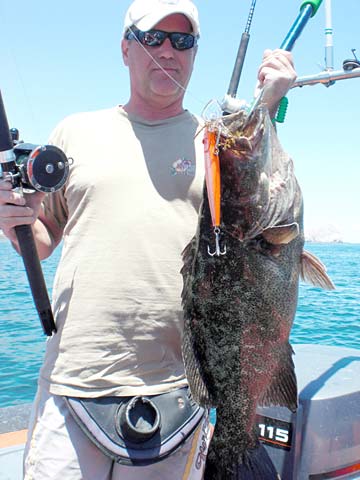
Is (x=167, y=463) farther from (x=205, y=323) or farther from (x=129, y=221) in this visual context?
(x=129, y=221)

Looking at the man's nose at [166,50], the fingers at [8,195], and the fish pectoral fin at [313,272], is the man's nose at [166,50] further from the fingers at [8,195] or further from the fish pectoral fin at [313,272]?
the fish pectoral fin at [313,272]

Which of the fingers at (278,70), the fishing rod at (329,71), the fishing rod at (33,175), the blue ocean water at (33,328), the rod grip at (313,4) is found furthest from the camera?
the blue ocean water at (33,328)

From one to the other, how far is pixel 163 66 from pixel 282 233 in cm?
110

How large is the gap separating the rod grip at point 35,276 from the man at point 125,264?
0.05 m

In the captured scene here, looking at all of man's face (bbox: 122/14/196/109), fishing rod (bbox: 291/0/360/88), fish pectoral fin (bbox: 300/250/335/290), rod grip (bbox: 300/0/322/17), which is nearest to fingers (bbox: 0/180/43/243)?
man's face (bbox: 122/14/196/109)

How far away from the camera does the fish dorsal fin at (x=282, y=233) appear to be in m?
2.26

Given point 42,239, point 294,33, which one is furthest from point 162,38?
point 42,239

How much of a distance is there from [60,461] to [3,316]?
48.5ft

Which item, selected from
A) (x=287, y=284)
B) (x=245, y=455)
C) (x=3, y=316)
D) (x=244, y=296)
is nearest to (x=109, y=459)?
(x=245, y=455)

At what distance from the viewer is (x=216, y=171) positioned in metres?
2.15

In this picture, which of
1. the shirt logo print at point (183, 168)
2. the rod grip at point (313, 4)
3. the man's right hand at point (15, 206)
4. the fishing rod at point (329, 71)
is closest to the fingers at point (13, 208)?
the man's right hand at point (15, 206)

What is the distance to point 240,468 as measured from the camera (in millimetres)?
2367

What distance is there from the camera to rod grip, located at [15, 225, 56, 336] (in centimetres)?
248

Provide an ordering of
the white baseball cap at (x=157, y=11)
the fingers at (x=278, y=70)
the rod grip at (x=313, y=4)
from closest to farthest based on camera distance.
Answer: the fingers at (x=278, y=70) → the white baseball cap at (x=157, y=11) → the rod grip at (x=313, y=4)
